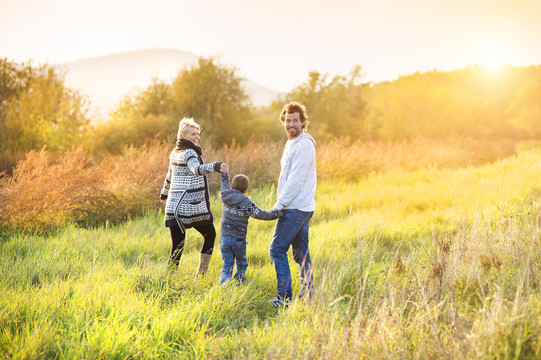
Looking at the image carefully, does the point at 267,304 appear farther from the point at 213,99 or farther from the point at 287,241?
the point at 213,99

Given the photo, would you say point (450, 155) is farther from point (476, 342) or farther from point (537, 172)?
point (476, 342)

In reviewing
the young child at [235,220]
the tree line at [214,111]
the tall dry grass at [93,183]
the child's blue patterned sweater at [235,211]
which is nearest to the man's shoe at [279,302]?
the young child at [235,220]

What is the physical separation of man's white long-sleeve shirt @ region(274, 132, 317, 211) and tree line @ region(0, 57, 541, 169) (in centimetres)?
789

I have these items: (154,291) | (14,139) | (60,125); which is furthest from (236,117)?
(154,291)

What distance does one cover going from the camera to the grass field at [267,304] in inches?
95.3

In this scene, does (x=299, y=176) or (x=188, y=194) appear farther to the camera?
(x=188, y=194)

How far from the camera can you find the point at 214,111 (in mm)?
20125

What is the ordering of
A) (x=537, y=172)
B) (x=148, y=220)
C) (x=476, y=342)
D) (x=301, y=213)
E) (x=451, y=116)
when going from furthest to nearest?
(x=451, y=116)
(x=537, y=172)
(x=148, y=220)
(x=301, y=213)
(x=476, y=342)

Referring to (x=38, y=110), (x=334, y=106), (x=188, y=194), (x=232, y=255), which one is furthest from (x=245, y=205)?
(x=334, y=106)

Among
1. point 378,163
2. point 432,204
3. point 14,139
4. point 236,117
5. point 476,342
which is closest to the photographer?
point 476,342

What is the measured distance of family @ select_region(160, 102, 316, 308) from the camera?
3.51 metres

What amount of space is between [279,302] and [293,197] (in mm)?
1125

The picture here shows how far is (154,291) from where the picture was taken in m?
3.67

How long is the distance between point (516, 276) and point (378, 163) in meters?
10.0
